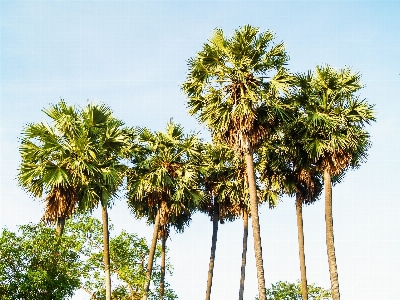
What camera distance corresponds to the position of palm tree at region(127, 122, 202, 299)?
30.8m

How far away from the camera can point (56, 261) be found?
794 inches

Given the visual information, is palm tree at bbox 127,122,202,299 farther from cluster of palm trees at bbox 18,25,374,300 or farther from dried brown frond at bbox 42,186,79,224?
dried brown frond at bbox 42,186,79,224

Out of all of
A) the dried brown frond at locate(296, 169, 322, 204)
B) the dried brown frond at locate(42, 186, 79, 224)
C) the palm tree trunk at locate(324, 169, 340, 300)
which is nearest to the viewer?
the dried brown frond at locate(42, 186, 79, 224)

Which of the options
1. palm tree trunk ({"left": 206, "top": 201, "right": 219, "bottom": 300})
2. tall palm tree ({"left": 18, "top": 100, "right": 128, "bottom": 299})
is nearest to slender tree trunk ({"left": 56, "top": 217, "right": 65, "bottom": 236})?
tall palm tree ({"left": 18, "top": 100, "right": 128, "bottom": 299})

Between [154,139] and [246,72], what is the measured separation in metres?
9.97

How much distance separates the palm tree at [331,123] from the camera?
83.5ft

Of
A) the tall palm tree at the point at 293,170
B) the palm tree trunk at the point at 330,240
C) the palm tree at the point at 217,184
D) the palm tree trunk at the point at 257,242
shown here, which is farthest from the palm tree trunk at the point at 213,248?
the palm tree trunk at the point at 257,242

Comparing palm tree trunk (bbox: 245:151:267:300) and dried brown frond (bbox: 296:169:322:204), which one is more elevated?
dried brown frond (bbox: 296:169:322:204)

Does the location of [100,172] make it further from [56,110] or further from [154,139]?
[154,139]

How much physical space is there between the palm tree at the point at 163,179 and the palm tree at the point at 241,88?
6848 millimetres

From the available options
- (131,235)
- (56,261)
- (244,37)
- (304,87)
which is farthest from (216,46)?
(131,235)

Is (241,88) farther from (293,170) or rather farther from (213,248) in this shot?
(213,248)

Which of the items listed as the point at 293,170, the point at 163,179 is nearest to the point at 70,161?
the point at 163,179

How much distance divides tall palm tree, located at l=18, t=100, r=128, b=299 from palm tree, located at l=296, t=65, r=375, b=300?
9761 mm
